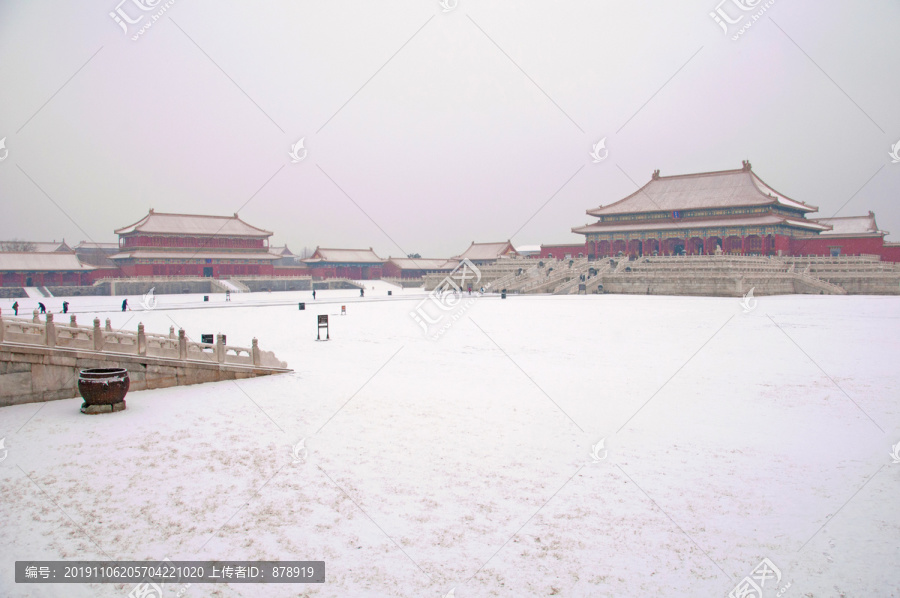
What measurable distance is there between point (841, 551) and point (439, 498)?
451 cm

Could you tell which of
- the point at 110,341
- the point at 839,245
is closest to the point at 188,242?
the point at 110,341

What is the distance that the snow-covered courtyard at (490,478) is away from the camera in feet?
18.2

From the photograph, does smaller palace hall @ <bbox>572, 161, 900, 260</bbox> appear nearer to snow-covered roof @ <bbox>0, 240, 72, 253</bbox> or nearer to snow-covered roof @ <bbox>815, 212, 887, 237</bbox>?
snow-covered roof @ <bbox>815, 212, 887, 237</bbox>

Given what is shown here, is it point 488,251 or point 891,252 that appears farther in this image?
point 488,251

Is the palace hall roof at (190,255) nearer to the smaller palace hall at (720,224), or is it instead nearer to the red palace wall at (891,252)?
the smaller palace hall at (720,224)

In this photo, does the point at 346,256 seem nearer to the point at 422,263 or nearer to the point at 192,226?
the point at 422,263

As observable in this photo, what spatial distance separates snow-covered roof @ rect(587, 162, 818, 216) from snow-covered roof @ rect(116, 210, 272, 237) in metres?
41.9

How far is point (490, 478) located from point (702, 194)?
200ft

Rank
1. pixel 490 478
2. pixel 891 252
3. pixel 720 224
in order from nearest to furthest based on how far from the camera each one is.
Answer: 1. pixel 490 478
2. pixel 891 252
3. pixel 720 224

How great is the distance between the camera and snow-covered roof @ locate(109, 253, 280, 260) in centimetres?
5609

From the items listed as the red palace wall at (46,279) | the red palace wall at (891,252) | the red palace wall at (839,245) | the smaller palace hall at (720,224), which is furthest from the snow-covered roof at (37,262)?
the red palace wall at (891,252)

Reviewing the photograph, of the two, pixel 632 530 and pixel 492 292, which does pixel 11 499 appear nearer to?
pixel 632 530

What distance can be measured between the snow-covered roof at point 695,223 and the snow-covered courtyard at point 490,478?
4313 cm

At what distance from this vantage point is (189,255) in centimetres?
5853
